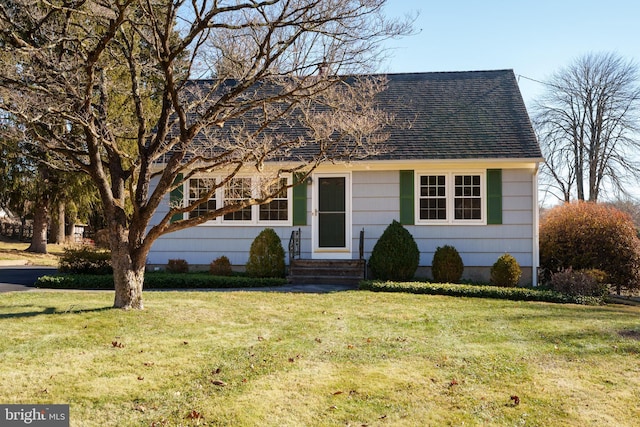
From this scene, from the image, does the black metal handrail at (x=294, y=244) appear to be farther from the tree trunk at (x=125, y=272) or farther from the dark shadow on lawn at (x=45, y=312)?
the dark shadow on lawn at (x=45, y=312)

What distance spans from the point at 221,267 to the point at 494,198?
6.93 metres

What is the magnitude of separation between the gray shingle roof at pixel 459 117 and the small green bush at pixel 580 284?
288 centimetres

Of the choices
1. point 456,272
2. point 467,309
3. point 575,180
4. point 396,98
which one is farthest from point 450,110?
point 575,180

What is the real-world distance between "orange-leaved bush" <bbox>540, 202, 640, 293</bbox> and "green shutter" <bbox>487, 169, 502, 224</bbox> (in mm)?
1800

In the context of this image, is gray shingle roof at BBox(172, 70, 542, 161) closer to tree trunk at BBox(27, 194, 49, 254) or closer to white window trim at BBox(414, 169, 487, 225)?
white window trim at BBox(414, 169, 487, 225)

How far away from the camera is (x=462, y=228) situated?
12.9 meters

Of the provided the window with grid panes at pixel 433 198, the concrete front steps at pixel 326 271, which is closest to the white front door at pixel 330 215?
the concrete front steps at pixel 326 271

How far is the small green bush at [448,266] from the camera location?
1212 centimetres

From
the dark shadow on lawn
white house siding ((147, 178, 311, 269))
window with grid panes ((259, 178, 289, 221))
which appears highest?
window with grid panes ((259, 178, 289, 221))

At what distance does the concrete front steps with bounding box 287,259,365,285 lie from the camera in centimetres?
1245

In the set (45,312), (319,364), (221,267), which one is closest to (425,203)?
(221,267)

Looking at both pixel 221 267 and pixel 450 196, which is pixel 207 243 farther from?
pixel 450 196

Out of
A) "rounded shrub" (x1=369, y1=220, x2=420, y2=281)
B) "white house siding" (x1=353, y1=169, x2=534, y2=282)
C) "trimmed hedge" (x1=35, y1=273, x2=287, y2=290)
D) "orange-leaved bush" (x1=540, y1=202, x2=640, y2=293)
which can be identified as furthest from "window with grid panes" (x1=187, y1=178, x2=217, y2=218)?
"orange-leaved bush" (x1=540, y1=202, x2=640, y2=293)

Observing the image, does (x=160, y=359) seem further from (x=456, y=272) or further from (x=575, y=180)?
(x=575, y=180)
